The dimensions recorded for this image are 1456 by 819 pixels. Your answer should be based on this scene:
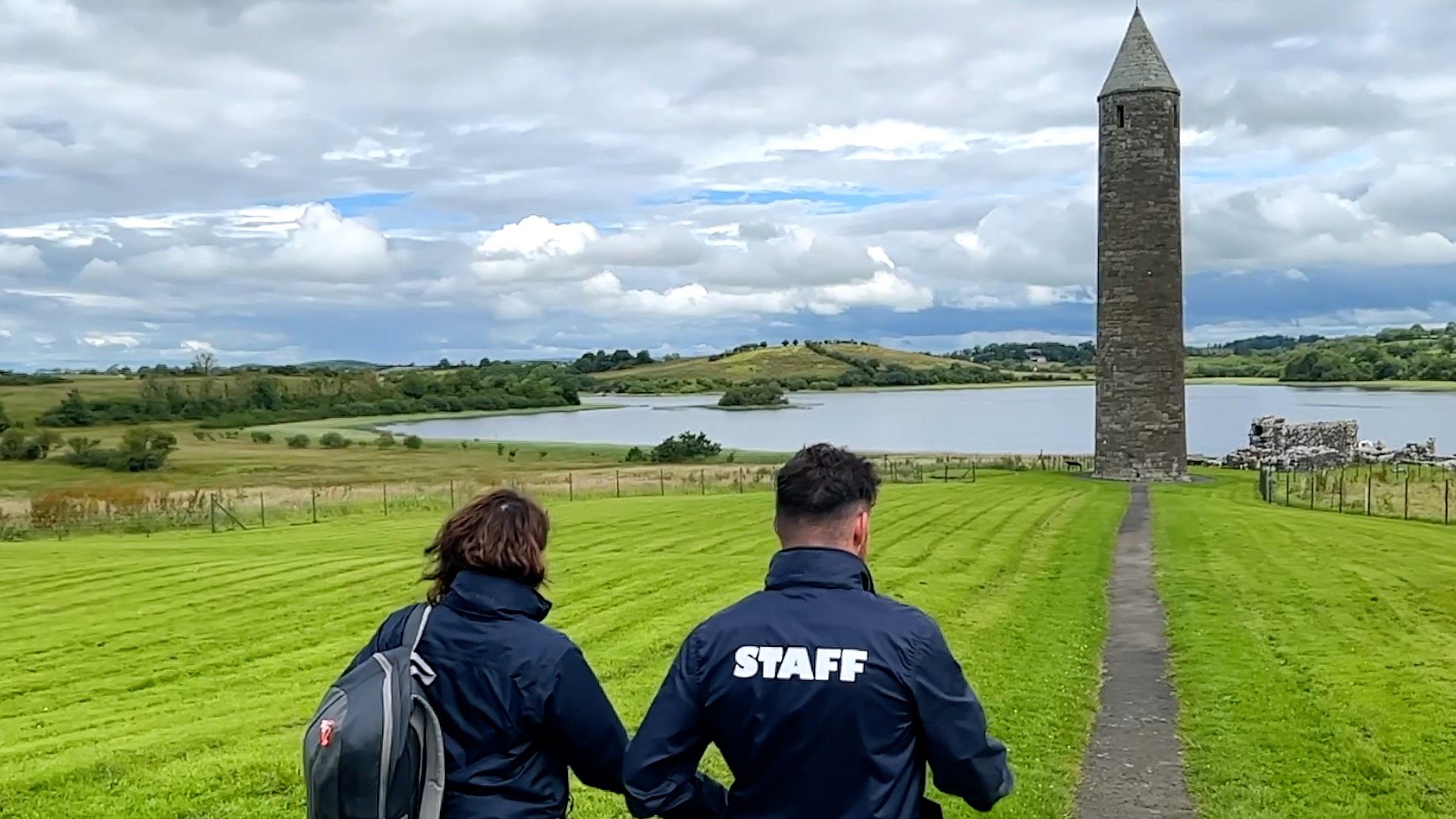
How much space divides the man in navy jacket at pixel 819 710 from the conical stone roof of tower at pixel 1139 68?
35.7m

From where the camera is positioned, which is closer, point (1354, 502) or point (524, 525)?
point (524, 525)

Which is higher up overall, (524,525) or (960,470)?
(524,525)

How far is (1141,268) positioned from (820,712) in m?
35.6

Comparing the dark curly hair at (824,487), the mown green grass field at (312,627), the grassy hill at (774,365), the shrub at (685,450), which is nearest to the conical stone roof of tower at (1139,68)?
the mown green grass field at (312,627)

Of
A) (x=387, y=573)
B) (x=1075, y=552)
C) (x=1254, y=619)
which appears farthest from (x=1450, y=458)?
(x=387, y=573)

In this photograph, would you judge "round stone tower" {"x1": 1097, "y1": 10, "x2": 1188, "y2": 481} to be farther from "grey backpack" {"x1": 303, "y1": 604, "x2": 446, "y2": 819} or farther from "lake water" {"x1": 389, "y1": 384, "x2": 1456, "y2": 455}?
"grey backpack" {"x1": 303, "y1": 604, "x2": 446, "y2": 819}

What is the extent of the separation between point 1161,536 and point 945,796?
52.1 ft

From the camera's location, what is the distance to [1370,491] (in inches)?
1170

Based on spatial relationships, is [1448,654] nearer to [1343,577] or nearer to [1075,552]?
[1343,577]

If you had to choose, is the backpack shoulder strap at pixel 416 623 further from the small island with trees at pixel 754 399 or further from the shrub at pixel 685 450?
the small island with trees at pixel 754 399

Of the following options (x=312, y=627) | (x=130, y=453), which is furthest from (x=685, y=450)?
(x=312, y=627)

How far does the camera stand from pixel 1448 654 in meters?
11.6

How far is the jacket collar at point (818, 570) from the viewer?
3.35 m

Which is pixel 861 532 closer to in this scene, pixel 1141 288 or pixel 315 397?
pixel 1141 288
